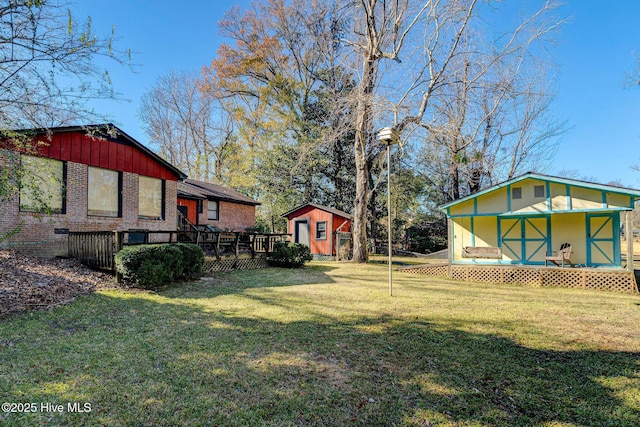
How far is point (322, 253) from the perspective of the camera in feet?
61.7

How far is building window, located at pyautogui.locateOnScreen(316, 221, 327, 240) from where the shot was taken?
62.1ft

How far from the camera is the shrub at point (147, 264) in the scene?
23.2ft

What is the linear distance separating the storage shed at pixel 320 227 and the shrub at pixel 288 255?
5.08m

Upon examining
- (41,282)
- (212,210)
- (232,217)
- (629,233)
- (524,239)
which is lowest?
(41,282)

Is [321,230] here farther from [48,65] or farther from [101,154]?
[48,65]

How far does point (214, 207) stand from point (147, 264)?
12942 mm

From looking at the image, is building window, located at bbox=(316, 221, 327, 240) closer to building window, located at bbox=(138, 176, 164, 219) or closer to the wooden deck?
the wooden deck

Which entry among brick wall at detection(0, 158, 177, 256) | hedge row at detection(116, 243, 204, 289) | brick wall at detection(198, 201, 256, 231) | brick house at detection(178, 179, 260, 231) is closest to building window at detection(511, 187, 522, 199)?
hedge row at detection(116, 243, 204, 289)

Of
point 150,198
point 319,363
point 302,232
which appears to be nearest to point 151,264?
point 319,363

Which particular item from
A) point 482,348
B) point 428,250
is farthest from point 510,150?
point 482,348

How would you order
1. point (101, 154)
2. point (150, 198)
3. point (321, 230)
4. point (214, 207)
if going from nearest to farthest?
point (101, 154) < point (150, 198) < point (321, 230) < point (214, 207)

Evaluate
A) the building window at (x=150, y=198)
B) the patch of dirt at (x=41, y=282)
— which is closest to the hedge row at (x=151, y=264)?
the patch of dirt at (x=41, y=282)

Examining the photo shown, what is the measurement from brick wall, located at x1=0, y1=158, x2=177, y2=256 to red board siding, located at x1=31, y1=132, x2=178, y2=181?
301 mm

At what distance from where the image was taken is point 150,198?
43.8 feet
